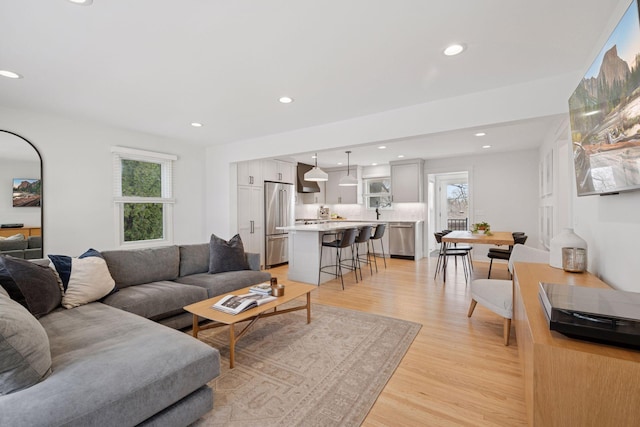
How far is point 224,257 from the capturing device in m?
3.67

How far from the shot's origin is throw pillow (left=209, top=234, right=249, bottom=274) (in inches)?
143

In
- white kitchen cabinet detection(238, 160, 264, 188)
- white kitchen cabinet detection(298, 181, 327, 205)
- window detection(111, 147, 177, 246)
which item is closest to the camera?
window detection(111, 147, 177, 246)

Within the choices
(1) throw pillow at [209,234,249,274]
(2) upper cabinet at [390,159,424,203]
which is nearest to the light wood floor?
(1) throw pillow at [209,234,249,274]

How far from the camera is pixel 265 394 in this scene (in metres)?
1.92

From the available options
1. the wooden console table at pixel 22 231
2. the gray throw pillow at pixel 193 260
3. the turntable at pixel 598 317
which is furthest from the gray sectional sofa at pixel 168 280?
the turntable at pixel 598 317

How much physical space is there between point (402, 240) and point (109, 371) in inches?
259

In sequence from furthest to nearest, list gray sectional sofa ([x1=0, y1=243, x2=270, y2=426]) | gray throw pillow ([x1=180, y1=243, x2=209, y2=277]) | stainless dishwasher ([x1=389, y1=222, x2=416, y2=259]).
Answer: stainless dishwasher ([x1=389, y1=222, x2=416, y2=259]), gray throw pillow ([x1=180, y1=243, x2=209, y2=277]), gray sectional sofa ([x1=0, y1=243, x2=270, y2=426])

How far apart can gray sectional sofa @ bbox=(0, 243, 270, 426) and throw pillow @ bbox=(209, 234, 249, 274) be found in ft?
3.66

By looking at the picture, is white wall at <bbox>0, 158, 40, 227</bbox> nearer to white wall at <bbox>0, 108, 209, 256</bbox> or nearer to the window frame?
white wall at <bbox>0, 108, 209, 256</bbox>

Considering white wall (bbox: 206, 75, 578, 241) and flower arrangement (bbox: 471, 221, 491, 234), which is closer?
white wall (bbox: 206, 75, 578, 241)

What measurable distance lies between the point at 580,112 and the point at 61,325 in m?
3.74

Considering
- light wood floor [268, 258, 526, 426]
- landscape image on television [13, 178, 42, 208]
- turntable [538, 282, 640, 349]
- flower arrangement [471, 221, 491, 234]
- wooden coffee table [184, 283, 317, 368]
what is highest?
landscape image on television [13, 178, 42, 208]

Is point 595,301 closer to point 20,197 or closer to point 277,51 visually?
point 277,51

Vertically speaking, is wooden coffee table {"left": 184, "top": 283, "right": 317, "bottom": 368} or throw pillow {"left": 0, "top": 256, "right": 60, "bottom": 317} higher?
throw pillow {"left": 0, "top": 256, "right": 60, "bottom": 317}
